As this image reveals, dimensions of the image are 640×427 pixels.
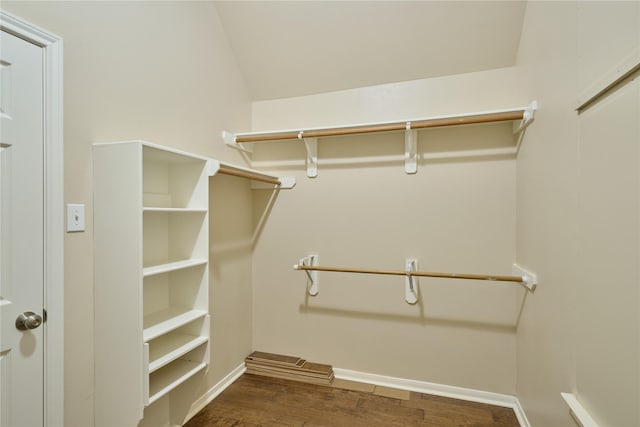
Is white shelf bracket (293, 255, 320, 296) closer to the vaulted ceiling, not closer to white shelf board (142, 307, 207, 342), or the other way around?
white shelf board (142, 307, 207, 342)

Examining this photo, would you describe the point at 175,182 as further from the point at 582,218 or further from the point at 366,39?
the point at 582,218

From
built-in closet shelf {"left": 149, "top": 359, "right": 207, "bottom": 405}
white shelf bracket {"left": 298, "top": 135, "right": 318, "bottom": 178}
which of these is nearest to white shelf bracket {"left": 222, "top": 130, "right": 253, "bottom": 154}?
white shelf bracket {"left": 298, "top": 135, "right": 318, "bottom": 178}

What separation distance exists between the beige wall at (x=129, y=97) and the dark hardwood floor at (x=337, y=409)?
0.86 feet

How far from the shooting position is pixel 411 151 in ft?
7.16

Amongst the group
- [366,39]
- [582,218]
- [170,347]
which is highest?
[366,39]

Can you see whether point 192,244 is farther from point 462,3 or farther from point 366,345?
point 462,3

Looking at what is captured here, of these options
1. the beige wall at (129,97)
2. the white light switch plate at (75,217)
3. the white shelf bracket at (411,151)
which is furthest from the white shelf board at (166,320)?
the white shelf bracket at (411,151)

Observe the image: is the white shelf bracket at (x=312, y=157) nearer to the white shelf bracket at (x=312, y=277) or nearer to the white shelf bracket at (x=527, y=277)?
the white shelf bracket at (x=312, y=277)

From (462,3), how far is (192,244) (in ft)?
6.90

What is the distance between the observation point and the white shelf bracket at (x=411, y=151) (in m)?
2.16

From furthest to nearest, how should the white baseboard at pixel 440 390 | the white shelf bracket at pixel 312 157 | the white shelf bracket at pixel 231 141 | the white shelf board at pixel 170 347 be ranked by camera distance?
the white shelf bracket at pixel 312 157
the white shelf bracket at pixel 231 141
the white baseboard at pixel 440 390
the white shelf board at pixel 170 347

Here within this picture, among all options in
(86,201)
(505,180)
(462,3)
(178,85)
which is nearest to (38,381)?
(86,201)

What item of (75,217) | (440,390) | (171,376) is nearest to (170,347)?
(171,376)

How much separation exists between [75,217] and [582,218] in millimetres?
1958
